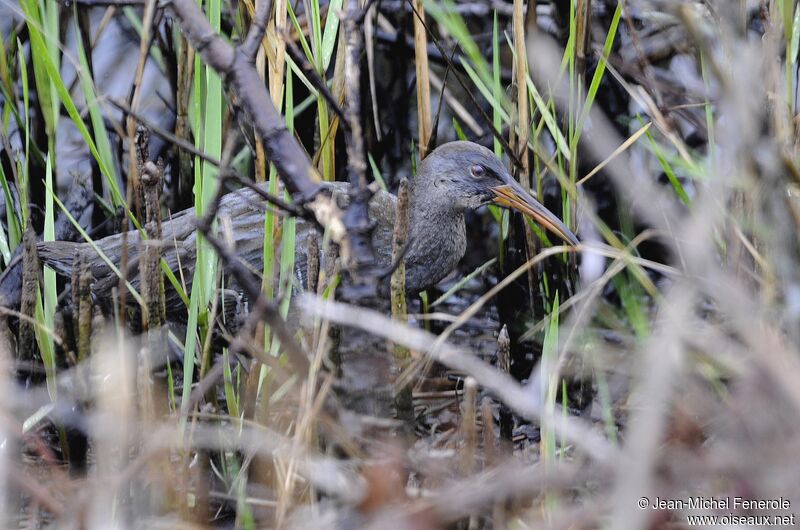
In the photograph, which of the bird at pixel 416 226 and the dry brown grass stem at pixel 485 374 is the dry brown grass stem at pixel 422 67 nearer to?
the bird at pixel 416 226

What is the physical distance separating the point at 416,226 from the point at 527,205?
17.3 inches

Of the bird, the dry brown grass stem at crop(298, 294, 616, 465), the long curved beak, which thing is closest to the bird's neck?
the bird

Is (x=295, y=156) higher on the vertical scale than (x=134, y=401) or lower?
higher

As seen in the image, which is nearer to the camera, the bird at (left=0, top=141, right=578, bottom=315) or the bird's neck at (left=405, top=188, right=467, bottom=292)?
A: the bird at (left=0, top=141, right=578, bottom=315)

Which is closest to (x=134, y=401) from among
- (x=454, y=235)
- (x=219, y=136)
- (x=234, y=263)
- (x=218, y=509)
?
(x=218, y=509)

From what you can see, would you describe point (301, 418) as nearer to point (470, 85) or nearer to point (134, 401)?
point (134, 401)

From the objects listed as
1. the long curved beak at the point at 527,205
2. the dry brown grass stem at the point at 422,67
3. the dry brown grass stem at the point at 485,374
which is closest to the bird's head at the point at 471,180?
the long curved beak at the point at 527,205

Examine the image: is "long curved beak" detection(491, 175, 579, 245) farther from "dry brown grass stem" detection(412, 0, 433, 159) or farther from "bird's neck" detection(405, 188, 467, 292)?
"dry brown grass stem" detection(412, 0, 433, 159)

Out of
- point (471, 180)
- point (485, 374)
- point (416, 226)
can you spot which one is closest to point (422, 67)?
point (471, 180)

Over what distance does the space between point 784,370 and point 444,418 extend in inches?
74.3

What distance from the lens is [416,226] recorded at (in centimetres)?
362

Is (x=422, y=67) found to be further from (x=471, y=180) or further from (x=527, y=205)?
(x=527, y=205)

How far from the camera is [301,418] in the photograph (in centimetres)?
196

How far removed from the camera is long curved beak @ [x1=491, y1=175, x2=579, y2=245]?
3.25m
